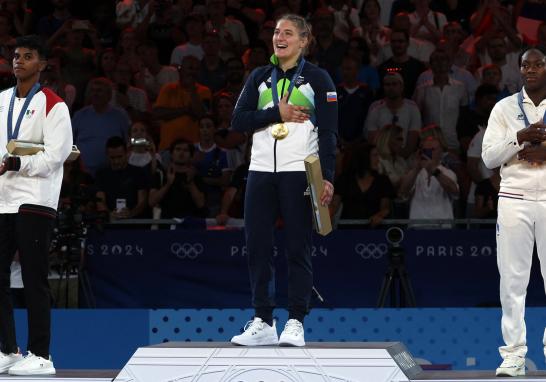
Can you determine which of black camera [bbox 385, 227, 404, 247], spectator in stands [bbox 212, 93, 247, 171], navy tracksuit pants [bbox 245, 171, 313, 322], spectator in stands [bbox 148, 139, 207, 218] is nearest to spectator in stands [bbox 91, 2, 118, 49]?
spectator in stands [bbox 212, 93, 247, 171]

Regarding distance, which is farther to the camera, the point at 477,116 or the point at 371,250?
the point at 477,116

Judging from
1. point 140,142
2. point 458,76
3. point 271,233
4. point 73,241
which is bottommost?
point 73,241

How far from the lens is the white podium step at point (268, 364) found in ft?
21.1

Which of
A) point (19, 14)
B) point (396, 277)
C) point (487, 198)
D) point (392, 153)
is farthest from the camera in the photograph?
point (19, 14)

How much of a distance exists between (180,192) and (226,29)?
2807 mm

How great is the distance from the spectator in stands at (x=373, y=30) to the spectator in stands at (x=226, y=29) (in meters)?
1.28

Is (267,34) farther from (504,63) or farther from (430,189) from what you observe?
(430,189)

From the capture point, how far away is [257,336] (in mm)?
6980

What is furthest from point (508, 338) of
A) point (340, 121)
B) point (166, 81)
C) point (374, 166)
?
point (166, 81)

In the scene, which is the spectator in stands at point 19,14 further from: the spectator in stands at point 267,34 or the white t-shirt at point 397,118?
the white t-shirt at point 397,118

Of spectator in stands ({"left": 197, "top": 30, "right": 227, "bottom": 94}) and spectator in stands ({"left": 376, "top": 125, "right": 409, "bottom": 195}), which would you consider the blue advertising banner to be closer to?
spectator in stands ({"left": 376, "top": 125, "right": 409, "bottom": 195})

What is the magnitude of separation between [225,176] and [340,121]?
1345 mm

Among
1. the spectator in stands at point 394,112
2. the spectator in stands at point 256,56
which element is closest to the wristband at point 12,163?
the spectator in stands at point 394,112

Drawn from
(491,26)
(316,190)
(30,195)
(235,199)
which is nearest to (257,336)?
(316,190)
